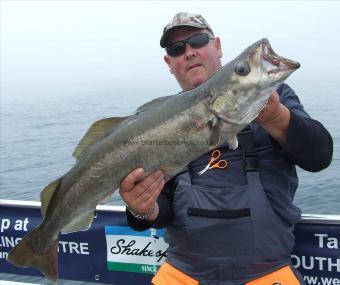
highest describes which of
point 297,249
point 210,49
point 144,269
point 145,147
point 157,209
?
point 210,49

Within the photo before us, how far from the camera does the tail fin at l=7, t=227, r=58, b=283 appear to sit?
3523 millimetres

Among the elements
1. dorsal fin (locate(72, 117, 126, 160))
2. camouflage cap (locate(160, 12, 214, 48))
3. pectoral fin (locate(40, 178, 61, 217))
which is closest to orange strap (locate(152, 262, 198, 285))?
pectoral fin (locate(40, 178, 61, 217))

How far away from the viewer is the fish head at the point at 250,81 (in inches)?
109

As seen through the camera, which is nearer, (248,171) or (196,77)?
(248,171)

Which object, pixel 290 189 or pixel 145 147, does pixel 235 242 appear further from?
pixel 145 147

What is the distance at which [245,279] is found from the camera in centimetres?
340

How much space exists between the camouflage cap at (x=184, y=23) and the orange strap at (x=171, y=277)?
192 centimetres

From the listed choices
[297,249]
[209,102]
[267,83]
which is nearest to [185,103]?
[209,102]

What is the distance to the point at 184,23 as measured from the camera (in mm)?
3936

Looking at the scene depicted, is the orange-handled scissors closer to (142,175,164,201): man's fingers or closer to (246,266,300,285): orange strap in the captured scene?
(142,175,164,201): man's fingers

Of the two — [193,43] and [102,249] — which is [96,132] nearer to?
[193,43]

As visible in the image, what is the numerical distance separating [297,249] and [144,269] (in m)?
1.64

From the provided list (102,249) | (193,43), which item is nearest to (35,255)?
(102,249)

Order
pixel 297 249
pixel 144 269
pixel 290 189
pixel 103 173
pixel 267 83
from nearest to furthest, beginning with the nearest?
pixel 267 83
pixel 103 173
pixel 290 189
pixel 297 249
pixel 144 269
